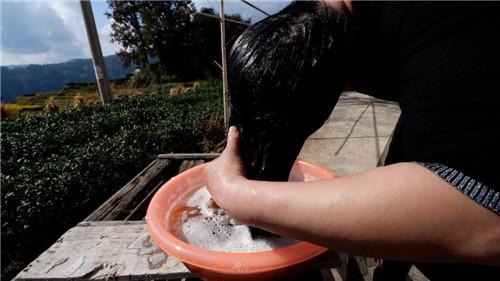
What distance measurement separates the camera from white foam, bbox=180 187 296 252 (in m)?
1.04

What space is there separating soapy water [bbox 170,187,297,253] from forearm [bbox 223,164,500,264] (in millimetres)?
503

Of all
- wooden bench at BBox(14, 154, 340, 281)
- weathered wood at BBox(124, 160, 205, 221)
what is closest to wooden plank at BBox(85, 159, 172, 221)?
weathered wood at BBox(124, 160, 205, 221)

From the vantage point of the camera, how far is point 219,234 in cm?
113

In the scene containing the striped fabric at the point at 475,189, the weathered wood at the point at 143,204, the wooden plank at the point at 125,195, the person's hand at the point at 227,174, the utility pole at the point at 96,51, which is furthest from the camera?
the utility pole at the point at 96,51

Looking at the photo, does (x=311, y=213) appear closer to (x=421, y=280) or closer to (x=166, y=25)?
(x=421, y=280)

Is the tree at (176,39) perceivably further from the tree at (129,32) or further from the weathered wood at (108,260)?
the weathered wood at (108,260)

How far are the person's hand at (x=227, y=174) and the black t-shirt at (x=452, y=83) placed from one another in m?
0.37

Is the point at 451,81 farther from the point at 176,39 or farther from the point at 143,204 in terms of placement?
the point at 176,39

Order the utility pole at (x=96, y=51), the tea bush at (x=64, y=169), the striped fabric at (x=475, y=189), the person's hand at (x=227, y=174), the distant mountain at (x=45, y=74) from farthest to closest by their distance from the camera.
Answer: the distant mountain at (x=45, y=74) → the utility pole at (x=96, y=51) → the tea bush at (x=64, y=169) → the person's hand at (x=227, y=174) → the striped fabric at (x=475, y=189)

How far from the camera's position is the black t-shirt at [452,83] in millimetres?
447

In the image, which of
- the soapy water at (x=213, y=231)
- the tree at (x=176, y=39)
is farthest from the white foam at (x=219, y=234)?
the tree at (x=176, y=39)

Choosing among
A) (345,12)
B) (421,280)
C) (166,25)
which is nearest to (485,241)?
(345,12)

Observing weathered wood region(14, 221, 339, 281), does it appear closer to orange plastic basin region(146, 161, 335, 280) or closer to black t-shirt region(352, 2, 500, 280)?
orange plastic basin region(146, 161, 335, 280)

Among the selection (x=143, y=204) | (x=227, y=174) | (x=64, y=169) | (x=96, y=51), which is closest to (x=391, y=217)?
(x=227, y=174)
